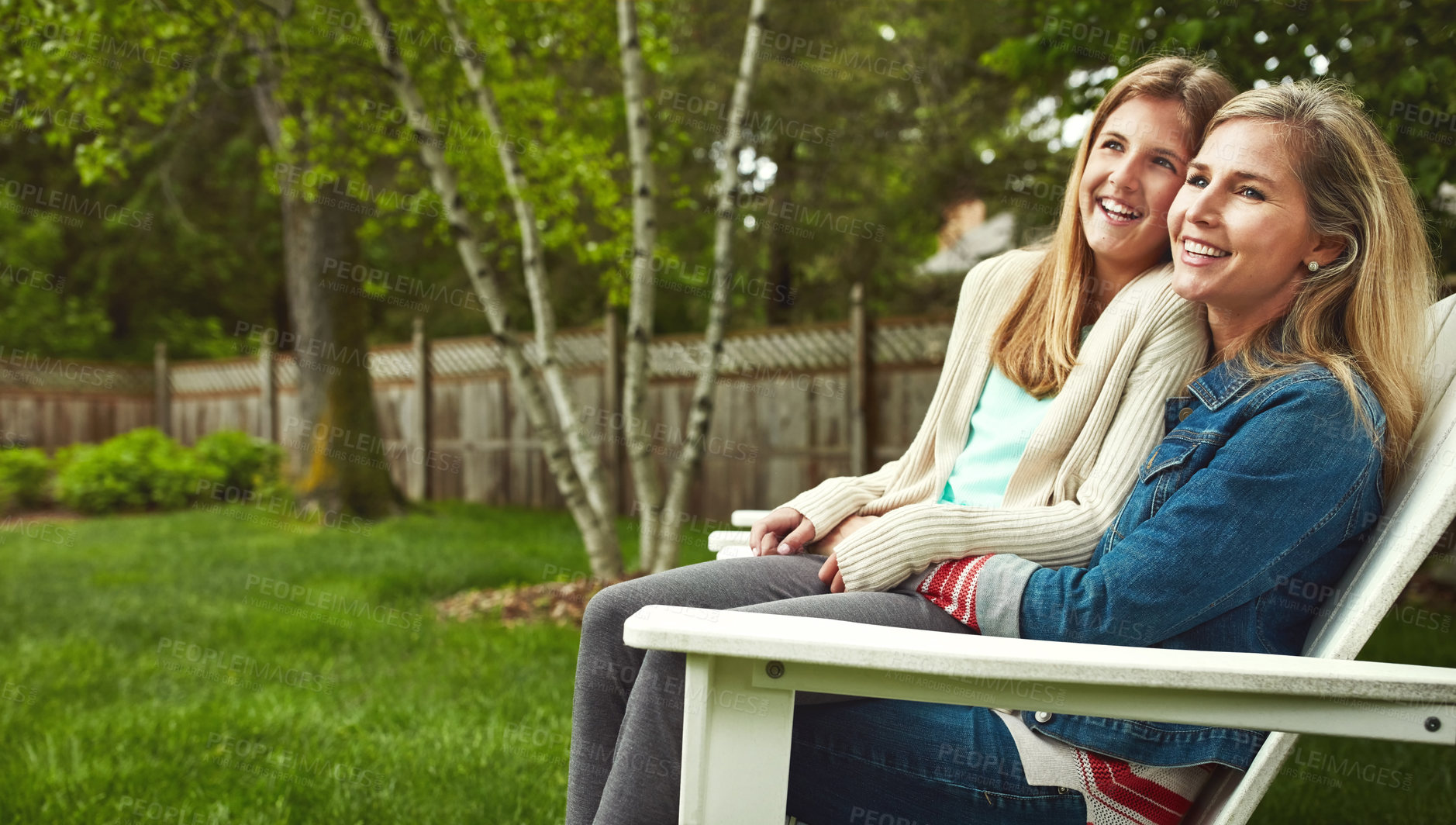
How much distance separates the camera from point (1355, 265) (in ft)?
4.80

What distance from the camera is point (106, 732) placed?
325 centimetres

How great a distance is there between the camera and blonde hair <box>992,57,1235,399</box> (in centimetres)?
175

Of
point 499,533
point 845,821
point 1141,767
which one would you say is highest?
point 1141,767

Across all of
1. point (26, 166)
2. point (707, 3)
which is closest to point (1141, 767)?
point (707, 3)

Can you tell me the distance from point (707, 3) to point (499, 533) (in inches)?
234

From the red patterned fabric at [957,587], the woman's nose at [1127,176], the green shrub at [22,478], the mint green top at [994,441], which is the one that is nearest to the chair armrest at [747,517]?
the mint green top at [994,441]

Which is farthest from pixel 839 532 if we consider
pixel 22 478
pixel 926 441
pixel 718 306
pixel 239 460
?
pixel 22 478

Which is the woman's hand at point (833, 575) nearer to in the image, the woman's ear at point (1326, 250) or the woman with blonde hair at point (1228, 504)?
the woman with blonde hair at point (1228, 504)

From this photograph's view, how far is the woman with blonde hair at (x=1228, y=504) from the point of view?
1301 mm

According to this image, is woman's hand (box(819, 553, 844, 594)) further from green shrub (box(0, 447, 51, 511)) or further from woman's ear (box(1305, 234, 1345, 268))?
green shrub (box(0, 447, 51, 511))

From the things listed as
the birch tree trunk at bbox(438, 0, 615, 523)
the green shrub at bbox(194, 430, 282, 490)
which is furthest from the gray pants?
the green shrub at bbox(194, 430, 282, 490)

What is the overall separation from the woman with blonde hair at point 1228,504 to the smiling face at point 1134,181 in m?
0.19

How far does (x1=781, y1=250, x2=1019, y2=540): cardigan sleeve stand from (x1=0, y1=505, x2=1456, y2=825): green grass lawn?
1210mm

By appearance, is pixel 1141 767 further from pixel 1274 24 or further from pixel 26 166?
pixel 26 166
